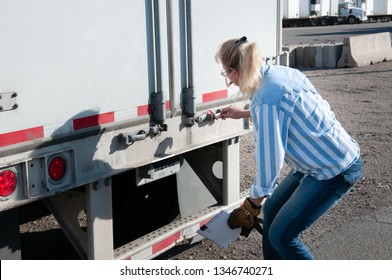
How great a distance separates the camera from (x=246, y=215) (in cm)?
361

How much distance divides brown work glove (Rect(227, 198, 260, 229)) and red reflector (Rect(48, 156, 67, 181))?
3.36 ft

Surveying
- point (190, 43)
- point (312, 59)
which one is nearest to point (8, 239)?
point (190, 43)

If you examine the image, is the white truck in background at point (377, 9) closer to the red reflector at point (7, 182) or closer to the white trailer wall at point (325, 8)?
the white trailer wall at point (325, 8)

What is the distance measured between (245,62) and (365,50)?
16789 mm

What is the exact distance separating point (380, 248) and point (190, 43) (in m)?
2.43

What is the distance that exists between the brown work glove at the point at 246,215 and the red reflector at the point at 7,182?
1263mm

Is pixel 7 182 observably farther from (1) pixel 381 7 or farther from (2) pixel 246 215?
(1) pixel 381 7

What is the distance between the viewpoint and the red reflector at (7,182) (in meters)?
3.27

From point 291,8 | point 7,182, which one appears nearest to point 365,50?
point 7,182

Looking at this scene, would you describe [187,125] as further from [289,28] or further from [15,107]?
[289,28]

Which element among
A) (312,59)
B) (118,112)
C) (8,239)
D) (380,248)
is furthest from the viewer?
(312,59)

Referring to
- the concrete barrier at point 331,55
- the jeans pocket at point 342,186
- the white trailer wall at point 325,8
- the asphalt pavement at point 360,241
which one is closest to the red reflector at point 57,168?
the jeans pocket at point 342,186

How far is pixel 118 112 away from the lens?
3934 mm

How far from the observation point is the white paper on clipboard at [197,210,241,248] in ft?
12.6
